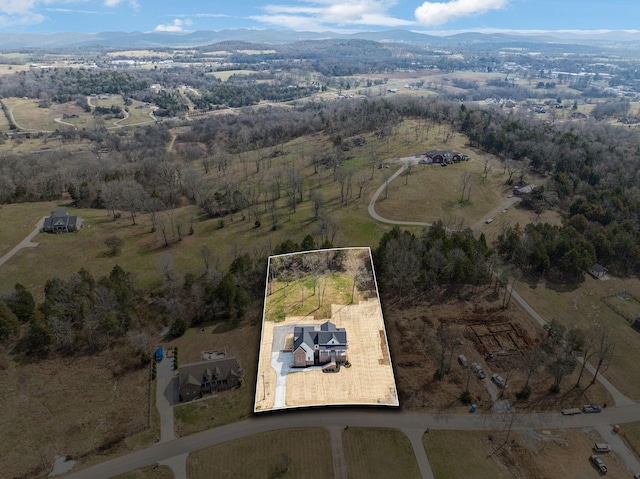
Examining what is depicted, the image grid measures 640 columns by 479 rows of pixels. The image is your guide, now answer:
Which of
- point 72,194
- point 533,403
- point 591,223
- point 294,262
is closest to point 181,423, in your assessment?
point 294,262

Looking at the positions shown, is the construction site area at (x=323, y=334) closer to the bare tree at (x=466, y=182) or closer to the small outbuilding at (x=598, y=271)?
the small outbuilding at (x=598, y=271)

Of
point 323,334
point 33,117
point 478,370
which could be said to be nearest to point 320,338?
point 323,334

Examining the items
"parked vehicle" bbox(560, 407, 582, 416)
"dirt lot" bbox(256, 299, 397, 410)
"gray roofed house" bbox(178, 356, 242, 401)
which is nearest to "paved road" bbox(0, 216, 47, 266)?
"gray roofed house" bbox(178, 356, 242, 401)

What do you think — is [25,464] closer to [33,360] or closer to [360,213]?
[33,360]

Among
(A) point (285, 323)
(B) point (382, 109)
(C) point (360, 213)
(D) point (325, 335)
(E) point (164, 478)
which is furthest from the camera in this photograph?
(B) point (382, 109)

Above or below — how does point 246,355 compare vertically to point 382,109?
below

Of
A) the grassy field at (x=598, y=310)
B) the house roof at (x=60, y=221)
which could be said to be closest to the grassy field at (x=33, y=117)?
the house roof at (x=60, y=221)
